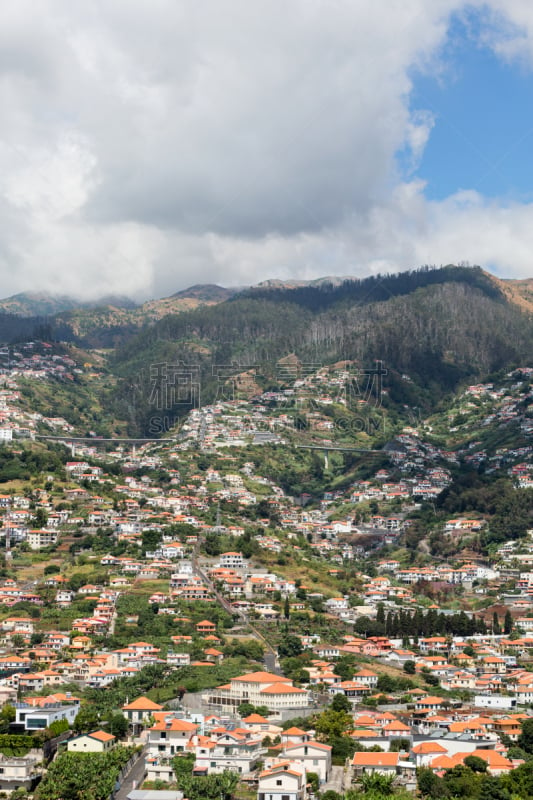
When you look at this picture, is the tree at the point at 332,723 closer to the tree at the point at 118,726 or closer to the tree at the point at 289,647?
the tree at the point at 118,726

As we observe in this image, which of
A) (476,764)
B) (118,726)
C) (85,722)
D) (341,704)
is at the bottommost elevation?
(476,764)

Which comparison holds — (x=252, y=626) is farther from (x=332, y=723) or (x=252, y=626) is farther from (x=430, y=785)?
(x=430, y=785)

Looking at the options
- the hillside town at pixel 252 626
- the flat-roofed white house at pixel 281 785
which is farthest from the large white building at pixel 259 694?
the flat-roofed white house at pixel 281 785

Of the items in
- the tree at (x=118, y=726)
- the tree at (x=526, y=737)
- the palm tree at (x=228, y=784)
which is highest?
the tree at (x=118, y=726)

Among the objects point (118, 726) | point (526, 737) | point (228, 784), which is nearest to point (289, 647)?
point (118, 726)

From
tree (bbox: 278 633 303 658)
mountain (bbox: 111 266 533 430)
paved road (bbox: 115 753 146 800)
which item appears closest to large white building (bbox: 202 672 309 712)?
paved road (bbox: 115 753 146 800)

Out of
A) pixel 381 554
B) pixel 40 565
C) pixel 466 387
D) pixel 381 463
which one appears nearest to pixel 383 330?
pixel 466 387

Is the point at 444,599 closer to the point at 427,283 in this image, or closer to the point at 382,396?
the point at 382,396

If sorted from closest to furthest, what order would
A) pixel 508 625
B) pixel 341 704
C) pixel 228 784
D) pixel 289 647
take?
pixel 228 784, pixel 341 704, pixel 289 647, pixel 508 625

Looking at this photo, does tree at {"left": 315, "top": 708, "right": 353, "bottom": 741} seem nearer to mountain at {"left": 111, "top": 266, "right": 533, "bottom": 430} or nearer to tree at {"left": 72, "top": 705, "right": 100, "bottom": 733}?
tree at {"left": 72, "top": 705, "right": 100, "bottom": 733}
